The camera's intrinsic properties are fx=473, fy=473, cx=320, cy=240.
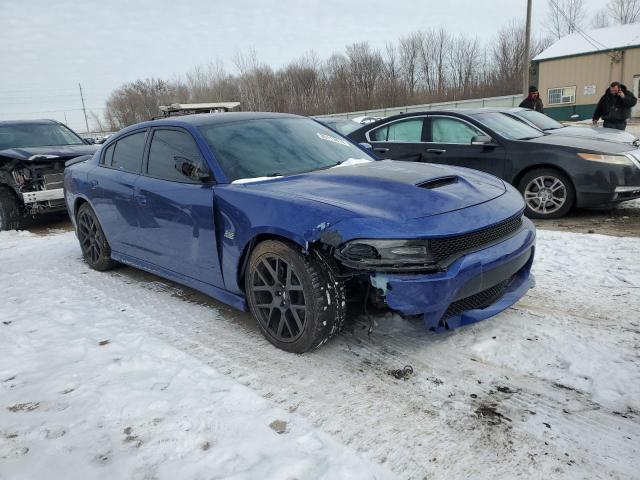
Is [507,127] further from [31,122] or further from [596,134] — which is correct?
[31,122]

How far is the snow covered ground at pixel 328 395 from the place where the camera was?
2049mm

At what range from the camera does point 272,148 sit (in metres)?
3.64

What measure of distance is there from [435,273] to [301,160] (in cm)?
153

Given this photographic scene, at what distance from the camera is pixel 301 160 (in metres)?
3.61

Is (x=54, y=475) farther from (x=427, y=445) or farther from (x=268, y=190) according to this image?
(x=268, y=190)

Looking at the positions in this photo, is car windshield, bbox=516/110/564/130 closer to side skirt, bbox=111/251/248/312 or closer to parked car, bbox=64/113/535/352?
parked car, bbox=64/113/535/352

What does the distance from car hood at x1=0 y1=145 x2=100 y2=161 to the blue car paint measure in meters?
4.18

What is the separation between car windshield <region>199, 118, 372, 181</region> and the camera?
11.2 ft

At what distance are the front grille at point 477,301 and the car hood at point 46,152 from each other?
6946mm

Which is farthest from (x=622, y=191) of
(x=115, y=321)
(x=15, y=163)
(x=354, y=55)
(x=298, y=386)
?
(x=354, y=55)

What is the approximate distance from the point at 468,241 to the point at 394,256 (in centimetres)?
47

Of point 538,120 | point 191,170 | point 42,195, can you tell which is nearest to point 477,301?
point 191,170

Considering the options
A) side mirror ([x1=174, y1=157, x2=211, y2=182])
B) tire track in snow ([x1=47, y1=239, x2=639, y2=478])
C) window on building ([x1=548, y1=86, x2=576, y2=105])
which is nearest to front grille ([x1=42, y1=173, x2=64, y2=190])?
tire track in snow ([x1=47, y1=239, x2=639, y2=478])

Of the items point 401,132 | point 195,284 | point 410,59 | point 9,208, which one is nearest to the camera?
point 195,284
